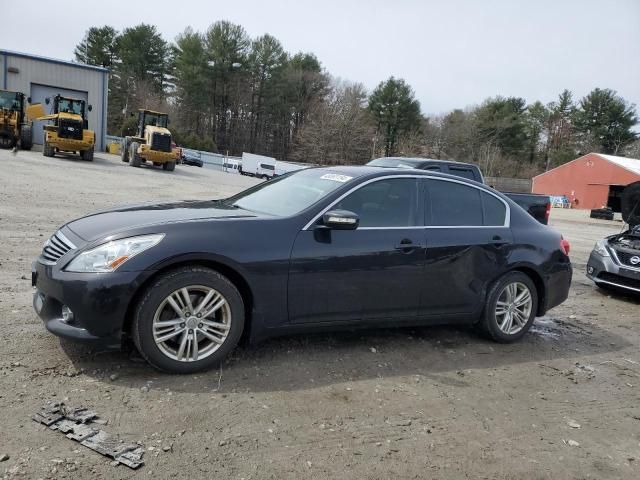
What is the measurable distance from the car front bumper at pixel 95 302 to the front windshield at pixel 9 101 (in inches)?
1123

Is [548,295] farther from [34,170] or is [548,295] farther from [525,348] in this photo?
[34,170]

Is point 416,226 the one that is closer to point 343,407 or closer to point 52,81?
point 343,407

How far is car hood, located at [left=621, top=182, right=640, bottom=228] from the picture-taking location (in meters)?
10.0

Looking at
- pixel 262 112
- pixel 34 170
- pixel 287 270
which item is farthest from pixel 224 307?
pixel 262 112

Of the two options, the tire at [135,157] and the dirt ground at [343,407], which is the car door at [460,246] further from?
the tire at [135,157]

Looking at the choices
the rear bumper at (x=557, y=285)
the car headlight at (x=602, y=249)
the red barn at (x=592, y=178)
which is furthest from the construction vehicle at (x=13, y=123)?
the red barn at (x=592, y=178)

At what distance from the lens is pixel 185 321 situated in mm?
3791

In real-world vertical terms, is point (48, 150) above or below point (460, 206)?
above

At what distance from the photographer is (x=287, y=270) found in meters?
4.08

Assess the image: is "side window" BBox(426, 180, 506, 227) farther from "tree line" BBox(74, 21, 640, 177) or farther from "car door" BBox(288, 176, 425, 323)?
"tree line" BBox(74, 21, 640, 177)

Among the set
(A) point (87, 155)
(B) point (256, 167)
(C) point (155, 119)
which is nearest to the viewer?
(A) point (87, 155)

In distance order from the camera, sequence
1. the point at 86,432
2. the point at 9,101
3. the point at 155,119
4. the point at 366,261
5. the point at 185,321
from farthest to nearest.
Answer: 1. the point at 155,119
2. the point at 9,101
3. the point at 366,261
4. the point at 185,321
5. the point at 86,432

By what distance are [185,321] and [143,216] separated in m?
0.96

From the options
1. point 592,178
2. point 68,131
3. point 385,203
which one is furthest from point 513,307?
point 592,178
